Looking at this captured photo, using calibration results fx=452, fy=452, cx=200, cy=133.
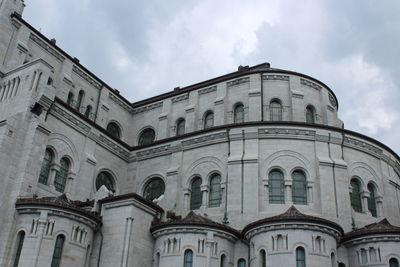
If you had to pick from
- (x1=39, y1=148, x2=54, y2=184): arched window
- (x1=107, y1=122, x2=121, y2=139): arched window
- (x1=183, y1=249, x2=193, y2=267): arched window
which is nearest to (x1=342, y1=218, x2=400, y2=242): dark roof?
(x1=183, y1=249, x2=193, y2=267): arched window

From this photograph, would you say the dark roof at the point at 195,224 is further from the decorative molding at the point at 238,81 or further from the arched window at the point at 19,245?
the decorative molding at the point at 238,81

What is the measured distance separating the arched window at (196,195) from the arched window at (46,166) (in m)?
9.87

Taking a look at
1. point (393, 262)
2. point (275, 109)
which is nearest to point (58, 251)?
point (393, 262)

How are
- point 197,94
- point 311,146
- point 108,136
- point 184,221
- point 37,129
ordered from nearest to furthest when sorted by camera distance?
point 184,221, point 37,129, point 311,146, point 108,136, point 197,94

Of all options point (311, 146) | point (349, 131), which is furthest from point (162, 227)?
point (349, 131)

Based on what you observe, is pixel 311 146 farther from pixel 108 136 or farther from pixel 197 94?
pixel 108 136

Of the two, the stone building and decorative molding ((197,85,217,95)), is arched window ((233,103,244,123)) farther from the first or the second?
decorative molding ((197,85,217,95))

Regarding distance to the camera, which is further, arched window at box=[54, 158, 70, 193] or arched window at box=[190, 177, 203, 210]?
arched window at box=[190, 177, 203, 210]

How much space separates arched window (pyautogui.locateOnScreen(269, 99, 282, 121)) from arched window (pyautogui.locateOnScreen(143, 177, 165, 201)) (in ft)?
32.7

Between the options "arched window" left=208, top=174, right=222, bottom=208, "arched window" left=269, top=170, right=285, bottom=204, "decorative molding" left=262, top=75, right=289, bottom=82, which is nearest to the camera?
"arched window" left=269, top=170, right=285, bottom=204

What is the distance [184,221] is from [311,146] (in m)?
10.8

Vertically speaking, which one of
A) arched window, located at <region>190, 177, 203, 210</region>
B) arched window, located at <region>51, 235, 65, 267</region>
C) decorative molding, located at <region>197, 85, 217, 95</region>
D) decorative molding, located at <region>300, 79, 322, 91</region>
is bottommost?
arched window, located at <region>51, 235, 65, 267</region>

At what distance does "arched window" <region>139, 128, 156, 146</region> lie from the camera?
134 ft

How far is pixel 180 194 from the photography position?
3238 cm
